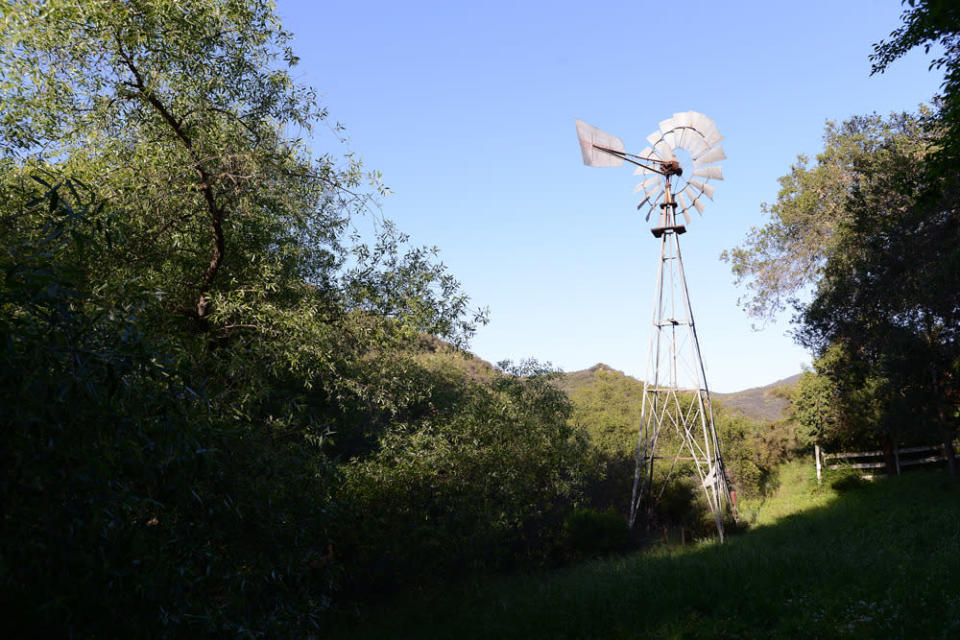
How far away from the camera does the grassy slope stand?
8.53 metres

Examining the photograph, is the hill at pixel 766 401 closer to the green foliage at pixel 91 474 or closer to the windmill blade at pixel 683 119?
the windmill blade at pixel 683 119

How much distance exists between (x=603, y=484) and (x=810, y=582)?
14.5 metres

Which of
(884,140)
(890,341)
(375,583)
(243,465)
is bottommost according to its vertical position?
(375,583)

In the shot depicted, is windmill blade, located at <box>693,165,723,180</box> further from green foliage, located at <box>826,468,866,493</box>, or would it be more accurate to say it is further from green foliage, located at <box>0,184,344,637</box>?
green foliage, located at <box>0,184,344,637</box>

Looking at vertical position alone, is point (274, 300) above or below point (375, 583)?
above

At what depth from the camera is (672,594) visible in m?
10.6

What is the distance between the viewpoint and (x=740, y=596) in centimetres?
1012

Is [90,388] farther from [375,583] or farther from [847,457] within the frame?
[847,457]

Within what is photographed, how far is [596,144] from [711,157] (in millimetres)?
3431

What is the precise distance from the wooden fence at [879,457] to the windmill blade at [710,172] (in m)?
12.3

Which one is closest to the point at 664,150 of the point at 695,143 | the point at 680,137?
the point at 680,137

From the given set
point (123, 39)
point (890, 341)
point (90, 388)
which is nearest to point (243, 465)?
point (90, 388)

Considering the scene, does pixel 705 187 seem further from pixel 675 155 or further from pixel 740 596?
pixel 740 596

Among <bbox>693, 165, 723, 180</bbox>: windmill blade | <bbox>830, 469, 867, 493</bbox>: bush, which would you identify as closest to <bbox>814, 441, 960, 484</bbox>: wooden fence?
<bbox>830, 469, 867, 493</bbox>: bush
